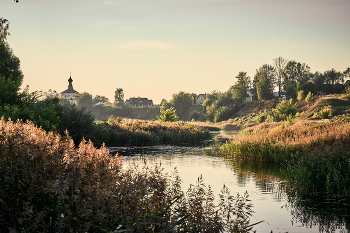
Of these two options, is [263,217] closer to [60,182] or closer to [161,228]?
[161,228]

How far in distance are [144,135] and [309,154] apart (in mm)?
18473

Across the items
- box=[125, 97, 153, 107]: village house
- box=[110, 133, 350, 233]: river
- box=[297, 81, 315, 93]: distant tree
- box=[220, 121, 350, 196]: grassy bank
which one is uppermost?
box=[125, 97, 153, 107]: village house

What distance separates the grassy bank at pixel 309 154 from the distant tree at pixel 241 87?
75.7 m

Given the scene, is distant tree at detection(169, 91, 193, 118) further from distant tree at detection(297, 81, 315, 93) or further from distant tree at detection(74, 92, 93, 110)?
distant tree at detection(74, 92, 93, 110)

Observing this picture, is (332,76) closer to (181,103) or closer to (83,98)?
(181,103)

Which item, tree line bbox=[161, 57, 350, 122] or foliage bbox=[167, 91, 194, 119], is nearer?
tree line bbox=[161, 57, 350, 122]

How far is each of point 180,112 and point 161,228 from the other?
4285 inches

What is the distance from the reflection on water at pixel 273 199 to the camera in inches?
321

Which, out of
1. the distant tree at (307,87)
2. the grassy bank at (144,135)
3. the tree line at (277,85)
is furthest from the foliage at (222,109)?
the grassy bank at (144,135)

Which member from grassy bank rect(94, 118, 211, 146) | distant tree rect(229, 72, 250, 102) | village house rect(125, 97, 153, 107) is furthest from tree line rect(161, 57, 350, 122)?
village house rect(125, 97, 153, 107)

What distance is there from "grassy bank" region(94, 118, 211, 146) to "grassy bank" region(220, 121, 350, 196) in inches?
386

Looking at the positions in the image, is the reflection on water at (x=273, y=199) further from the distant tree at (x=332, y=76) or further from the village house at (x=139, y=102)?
the village house at (x=139, y=102)

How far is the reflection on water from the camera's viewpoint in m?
8.15

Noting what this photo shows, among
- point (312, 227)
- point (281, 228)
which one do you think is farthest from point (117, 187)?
point (312, 227)
